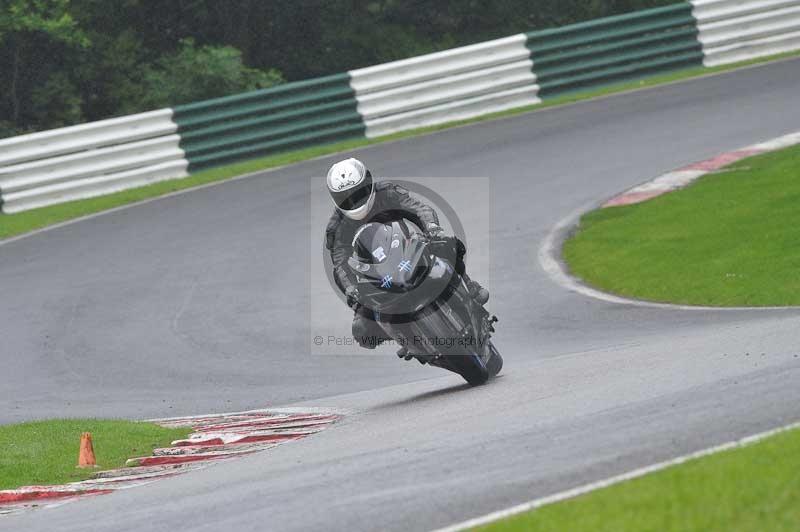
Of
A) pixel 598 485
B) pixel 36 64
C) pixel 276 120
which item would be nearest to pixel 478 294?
pixel 598 485

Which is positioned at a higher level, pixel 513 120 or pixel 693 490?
pixel 513 120

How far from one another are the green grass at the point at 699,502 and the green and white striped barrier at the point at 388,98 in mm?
16413

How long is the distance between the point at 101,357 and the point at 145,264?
3424 millimetres

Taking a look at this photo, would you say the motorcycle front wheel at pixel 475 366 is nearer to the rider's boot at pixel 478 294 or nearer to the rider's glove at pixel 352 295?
the rider's boot at pixel 478 294

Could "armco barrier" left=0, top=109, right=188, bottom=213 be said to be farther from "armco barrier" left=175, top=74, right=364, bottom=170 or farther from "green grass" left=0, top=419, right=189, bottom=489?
"green grass" left=0, top=419, right=189, bottom=489

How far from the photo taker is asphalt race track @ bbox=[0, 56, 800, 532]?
662 cm

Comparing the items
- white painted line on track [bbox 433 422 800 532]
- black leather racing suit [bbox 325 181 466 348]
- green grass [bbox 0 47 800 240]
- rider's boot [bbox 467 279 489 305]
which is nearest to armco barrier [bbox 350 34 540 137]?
green grass [bbox 0 47 800 240]

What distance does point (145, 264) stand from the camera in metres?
16.8

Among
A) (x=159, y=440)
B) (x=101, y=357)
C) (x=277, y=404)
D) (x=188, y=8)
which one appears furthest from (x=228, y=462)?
(x=188, y=8)

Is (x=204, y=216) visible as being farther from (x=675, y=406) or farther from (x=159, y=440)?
(x=675, y=406)

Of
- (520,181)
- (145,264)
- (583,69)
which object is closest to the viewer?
(145,264)

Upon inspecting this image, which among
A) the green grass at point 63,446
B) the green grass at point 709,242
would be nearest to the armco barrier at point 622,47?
the green grass at point 709,242

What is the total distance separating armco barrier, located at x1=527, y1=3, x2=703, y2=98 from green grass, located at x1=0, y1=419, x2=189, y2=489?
47.8ft

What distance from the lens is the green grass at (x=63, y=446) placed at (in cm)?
934
